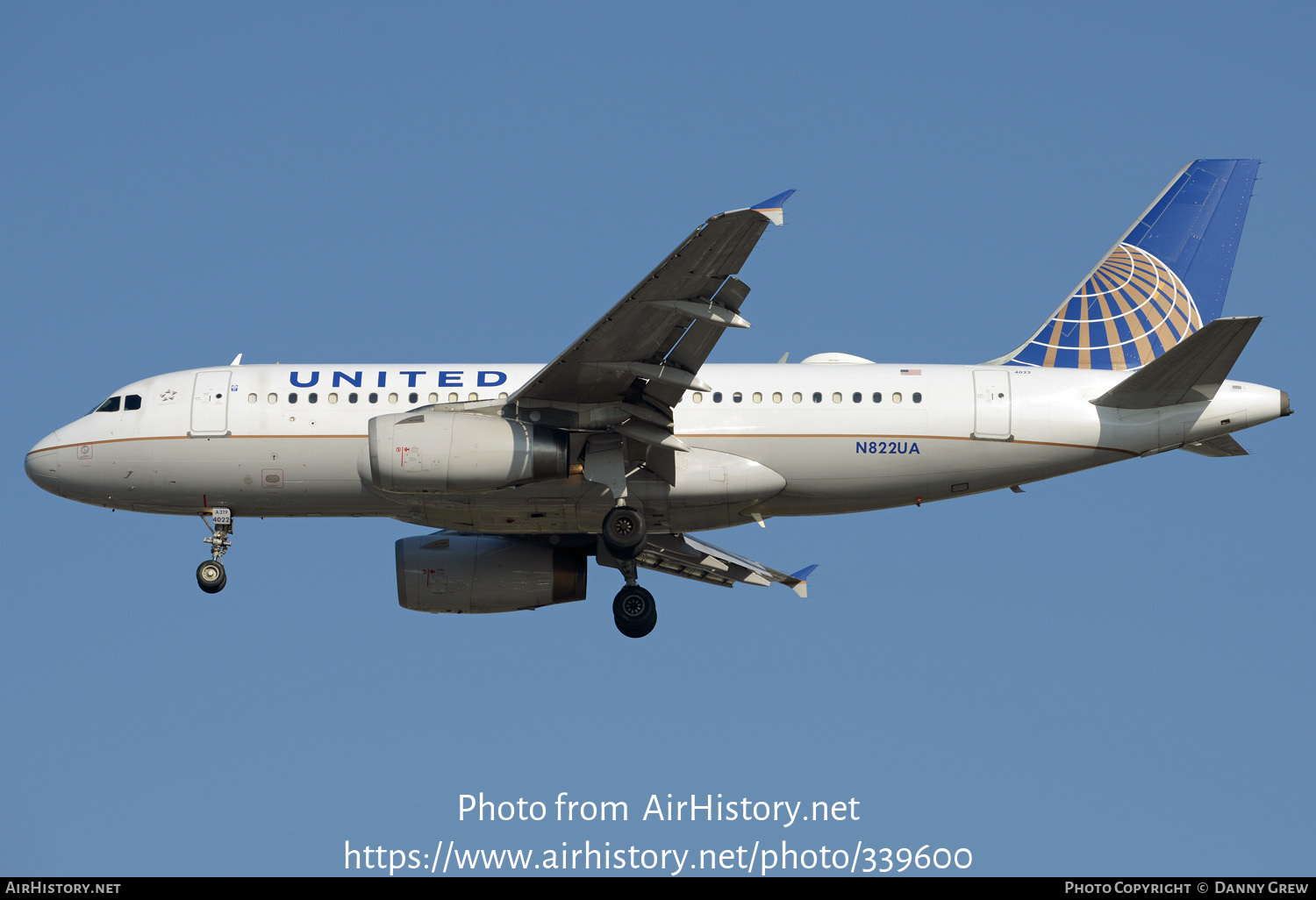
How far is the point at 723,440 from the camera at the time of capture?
28156 millimetres

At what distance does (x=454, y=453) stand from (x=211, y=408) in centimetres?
591

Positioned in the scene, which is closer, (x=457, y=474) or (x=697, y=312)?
(x=697, y=312)

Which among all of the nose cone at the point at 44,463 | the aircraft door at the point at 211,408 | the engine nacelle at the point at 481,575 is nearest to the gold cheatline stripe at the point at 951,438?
the engine nacelle at the point at 481,575

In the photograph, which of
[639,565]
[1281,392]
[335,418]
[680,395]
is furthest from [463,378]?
[1281,392]

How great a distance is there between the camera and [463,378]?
96.3 feet

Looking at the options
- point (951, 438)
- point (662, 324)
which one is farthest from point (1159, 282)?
point (662, 324)

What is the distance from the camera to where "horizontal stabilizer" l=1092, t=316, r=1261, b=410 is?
26.0 m

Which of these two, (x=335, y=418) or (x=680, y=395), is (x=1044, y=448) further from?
(x=335, y=418)

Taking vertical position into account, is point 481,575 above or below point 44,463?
below

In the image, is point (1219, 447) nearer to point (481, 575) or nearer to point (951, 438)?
point (951, 438)

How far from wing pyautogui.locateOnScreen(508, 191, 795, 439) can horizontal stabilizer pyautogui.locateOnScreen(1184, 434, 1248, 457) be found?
925 centimetres
